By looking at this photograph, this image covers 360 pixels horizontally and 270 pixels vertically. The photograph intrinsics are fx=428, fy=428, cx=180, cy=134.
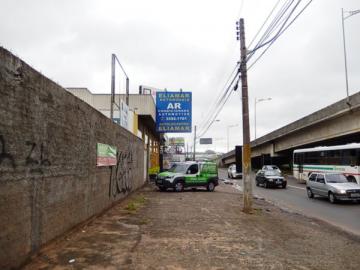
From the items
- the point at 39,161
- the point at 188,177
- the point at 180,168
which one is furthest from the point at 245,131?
the point at 180,168

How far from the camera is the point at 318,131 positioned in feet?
137

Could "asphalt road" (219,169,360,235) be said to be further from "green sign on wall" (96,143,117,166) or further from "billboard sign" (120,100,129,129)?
"billboard sign" (120,100,129,129)

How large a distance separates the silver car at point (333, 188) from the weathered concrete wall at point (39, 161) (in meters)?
12.8

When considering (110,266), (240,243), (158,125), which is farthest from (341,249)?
(158,125)

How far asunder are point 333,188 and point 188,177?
9677 millimetres

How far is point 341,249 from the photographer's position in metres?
9.55

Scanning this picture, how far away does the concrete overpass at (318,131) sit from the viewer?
3344 cm

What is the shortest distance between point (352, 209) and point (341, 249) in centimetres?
958

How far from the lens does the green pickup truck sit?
1061 inches

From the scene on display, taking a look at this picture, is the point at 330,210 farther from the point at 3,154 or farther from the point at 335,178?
the point at 3,154

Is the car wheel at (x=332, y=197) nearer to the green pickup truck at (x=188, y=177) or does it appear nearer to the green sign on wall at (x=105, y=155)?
the green pickup truck at (x=188, y=177)

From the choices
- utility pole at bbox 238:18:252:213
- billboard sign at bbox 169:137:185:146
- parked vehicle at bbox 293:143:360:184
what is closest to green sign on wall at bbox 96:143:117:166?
utility pole at bbox 238:18:252:213

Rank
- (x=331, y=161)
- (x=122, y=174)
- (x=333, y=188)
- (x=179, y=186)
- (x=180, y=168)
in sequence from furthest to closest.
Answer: (x=331, y=161) < (x=180, y=168) < (x=179, y=186) < (x=333, y=188) < (x=122, y=174)

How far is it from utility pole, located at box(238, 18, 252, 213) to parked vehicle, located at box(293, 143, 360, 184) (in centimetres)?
1421
